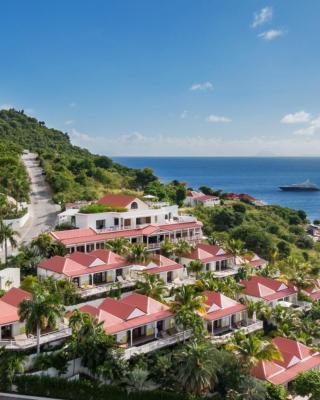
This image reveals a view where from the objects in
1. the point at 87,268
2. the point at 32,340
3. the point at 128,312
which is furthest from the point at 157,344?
the point at 87,268

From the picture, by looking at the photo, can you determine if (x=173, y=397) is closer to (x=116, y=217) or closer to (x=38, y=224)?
(x=116, y=217)

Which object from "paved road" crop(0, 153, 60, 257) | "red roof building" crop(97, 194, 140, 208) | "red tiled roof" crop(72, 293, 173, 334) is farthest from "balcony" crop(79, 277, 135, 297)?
"red roof building" crop(97, 194, 140, 208)

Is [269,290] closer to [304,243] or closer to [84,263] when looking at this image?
[84,263]

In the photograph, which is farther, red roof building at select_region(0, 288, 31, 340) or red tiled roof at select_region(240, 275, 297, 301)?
red tiled roof at select_region(240, 275, 297, 301)

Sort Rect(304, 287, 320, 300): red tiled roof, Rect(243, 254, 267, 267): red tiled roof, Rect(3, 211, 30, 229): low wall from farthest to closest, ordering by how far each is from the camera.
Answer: Rect(3, 211, 30, 229): low wall, Rect(243, 254, 267, 267): red tiled roof, Rect(304, 287, 320, 300): red tiled roof

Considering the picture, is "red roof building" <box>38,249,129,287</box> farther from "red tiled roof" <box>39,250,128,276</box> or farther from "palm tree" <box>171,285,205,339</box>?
"palm tree" <box>171,285,205,339</box>

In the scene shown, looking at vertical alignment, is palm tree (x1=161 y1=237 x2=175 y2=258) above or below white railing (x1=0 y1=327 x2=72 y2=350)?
above

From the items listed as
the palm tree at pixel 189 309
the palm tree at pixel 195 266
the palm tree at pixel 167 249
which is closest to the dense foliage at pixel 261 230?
the palm tree at pixel 167 249

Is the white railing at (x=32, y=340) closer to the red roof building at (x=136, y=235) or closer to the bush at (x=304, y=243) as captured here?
the red roof building at (x=136, y=235)
